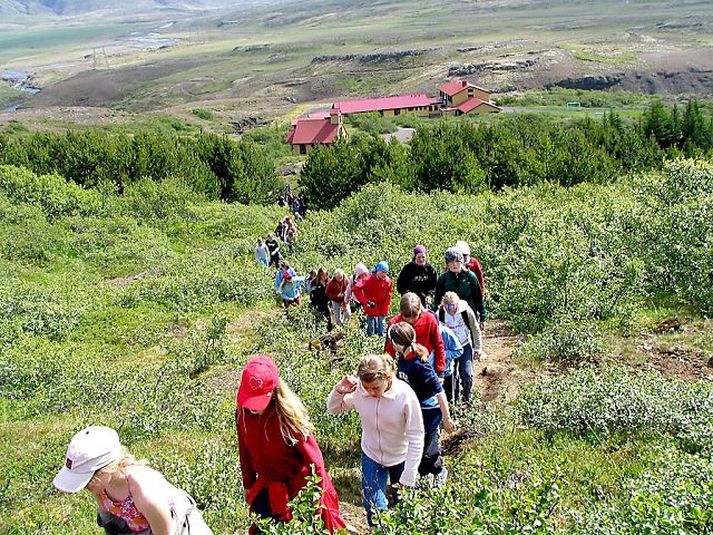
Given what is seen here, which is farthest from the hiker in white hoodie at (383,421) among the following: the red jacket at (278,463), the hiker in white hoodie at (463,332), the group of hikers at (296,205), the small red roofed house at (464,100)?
the small red roofed house at (464,100)

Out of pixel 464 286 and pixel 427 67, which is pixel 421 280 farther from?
pixel 427 67

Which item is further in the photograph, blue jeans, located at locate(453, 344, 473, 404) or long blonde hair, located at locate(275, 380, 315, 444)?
blue jeans, located at locate(453, 344, 473, 404)

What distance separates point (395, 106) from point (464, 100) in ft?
30.3

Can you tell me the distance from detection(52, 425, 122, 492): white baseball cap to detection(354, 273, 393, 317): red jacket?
6.17 metres

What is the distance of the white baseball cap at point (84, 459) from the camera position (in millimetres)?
3230

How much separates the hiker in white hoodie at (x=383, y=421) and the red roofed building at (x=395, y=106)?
8028cm

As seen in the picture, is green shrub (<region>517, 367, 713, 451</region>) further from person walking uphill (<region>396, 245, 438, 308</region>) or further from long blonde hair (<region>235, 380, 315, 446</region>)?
long blonde hair (<region>235, 380, 315, 446</region>)

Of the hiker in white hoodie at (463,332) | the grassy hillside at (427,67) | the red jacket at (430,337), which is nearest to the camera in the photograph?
the red jacket at (430,337)

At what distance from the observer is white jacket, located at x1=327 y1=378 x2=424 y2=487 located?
4.39 meters

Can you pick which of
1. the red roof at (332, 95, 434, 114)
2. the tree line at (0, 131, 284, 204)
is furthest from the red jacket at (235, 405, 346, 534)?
the red roof at (332, 95, 434, 114)

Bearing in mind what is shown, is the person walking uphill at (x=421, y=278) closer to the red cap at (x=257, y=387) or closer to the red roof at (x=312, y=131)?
the red cap at (x=257, y=387)

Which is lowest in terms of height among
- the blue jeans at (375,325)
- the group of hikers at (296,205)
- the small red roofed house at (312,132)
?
the small red roofed house at (312,132)

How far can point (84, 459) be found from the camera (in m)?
3.23

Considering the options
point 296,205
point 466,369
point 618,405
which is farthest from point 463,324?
point 296,205
